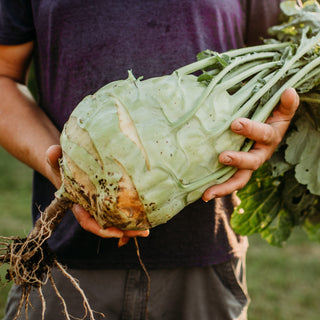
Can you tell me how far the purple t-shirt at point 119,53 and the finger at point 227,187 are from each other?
417mm

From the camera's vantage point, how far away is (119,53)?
2154 mm

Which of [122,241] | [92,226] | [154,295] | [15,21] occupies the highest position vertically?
[15,21]

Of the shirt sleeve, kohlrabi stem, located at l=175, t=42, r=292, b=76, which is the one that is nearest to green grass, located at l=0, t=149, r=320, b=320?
the shirt sleeve

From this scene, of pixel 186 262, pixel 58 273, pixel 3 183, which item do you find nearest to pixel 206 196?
pixel 186 262

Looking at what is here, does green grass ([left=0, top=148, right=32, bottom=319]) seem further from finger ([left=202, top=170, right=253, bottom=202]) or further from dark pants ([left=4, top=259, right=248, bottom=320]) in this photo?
finger ([left=202, top=170, right=253, bottom=202])

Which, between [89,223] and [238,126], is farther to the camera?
[89,223]

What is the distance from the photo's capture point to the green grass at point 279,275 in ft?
14.3

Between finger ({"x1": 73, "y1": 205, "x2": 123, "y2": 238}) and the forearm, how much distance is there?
29cm

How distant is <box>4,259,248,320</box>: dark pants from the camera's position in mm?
2244

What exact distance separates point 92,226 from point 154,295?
72cm

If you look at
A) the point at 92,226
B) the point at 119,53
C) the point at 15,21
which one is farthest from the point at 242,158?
the point at 15,21

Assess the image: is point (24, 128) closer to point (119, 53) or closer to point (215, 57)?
point (119, 53)

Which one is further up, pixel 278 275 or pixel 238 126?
pixel 238 126

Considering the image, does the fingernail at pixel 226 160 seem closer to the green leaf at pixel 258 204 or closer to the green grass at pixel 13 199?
the green leaf at pixel 258 204
